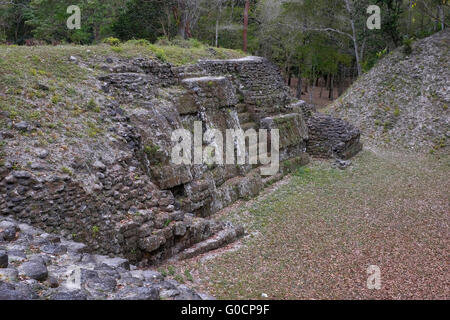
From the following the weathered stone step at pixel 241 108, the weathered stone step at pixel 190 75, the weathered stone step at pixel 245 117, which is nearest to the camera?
→ the weathered stone step at pixel 190 75

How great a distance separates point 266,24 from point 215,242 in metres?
24.9

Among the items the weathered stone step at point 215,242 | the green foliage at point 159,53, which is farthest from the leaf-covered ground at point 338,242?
the green foliage at point 159,53

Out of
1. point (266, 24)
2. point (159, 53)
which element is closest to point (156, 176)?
point (159, 53)

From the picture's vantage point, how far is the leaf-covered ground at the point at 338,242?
759cm

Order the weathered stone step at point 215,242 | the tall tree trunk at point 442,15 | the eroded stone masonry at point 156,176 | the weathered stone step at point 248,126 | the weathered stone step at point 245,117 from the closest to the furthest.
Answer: the eroded stone masonry at point 156,176
the weathered stone step at point 215,242
the weathered stone step at point 248,126
the weathered stone step at point 245,117
the tall tree trunk at point 442,15

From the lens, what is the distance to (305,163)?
57.0 feet

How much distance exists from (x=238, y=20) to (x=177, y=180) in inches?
989

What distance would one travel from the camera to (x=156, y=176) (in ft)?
32.5

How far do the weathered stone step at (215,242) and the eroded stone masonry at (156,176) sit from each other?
0.03 metres

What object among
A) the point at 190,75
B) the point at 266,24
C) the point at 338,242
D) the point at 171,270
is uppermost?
the point at 266,24

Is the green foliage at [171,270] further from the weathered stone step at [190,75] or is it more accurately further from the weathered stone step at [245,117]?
the weathered stone step at [245,117]

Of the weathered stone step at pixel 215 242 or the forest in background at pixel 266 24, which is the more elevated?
the forest in background at pixel 266 24

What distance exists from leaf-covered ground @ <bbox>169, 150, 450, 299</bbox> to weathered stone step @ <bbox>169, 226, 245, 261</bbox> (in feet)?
0.83

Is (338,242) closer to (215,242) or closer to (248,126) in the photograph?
(215,242)
